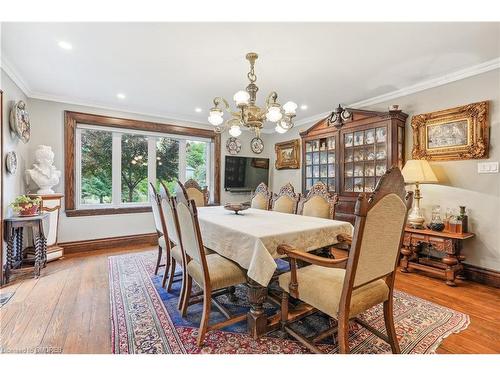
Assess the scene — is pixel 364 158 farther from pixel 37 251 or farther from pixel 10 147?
pixel 10 147

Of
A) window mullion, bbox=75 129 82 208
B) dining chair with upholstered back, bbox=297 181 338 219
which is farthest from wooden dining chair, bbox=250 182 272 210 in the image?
window mullion, bbox=75 129 82 208

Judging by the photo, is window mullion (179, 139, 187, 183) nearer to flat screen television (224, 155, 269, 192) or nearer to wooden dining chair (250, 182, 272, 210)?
flat screen television (224, 155, 269, 192)

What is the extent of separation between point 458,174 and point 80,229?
5.32 metres

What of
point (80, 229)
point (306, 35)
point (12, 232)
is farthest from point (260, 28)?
point (80, 229)

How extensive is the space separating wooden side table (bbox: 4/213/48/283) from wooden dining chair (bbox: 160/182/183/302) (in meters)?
1.58

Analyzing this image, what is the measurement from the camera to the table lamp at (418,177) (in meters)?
2.90

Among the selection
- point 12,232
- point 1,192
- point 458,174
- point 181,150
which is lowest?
point 12,232

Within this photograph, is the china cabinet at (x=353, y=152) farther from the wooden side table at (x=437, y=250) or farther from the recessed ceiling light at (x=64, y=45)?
the recessed ceiling light at (x=64, y=45)

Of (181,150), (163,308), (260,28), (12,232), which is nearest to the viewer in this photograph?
(260,28)

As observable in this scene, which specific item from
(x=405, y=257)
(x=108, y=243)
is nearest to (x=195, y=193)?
(x=108, y=243)

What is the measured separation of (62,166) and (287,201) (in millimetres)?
3445

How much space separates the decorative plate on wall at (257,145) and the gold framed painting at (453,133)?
10.4ft

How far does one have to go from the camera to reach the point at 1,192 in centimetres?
256
